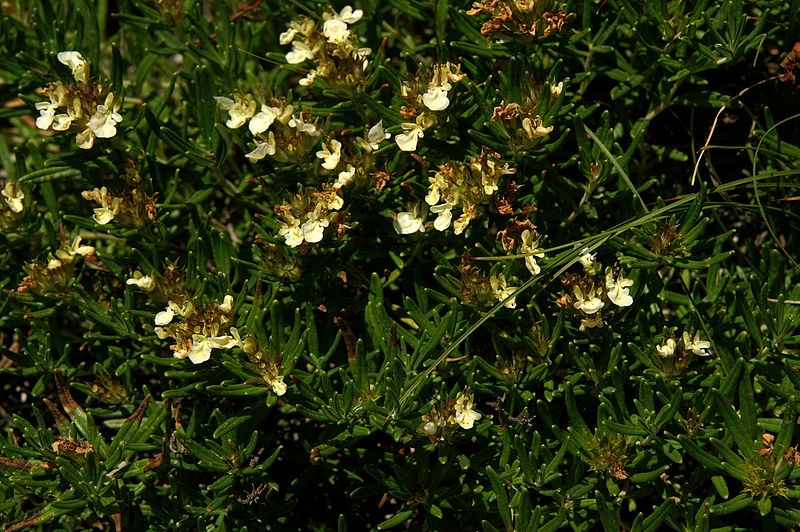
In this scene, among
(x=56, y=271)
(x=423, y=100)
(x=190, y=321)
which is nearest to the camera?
(x=190, y=321)

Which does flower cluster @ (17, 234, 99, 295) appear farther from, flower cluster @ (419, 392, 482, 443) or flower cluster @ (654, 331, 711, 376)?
flower cluster @ (654, 331, 711, 376)

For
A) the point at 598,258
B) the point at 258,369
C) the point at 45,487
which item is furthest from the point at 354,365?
the point at 45,487

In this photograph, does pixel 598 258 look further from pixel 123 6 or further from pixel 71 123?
pixel 123 6

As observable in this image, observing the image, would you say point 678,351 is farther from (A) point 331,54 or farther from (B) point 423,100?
(A) point 331,54

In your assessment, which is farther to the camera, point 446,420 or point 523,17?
point 523,17

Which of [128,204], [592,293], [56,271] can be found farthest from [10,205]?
[592,293]

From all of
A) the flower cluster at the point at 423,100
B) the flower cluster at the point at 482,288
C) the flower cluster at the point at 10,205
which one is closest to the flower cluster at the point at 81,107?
the flower cluster at the point at 10,205

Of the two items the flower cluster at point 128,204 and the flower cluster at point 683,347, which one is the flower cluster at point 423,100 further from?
the flower cluster at point 683,347
